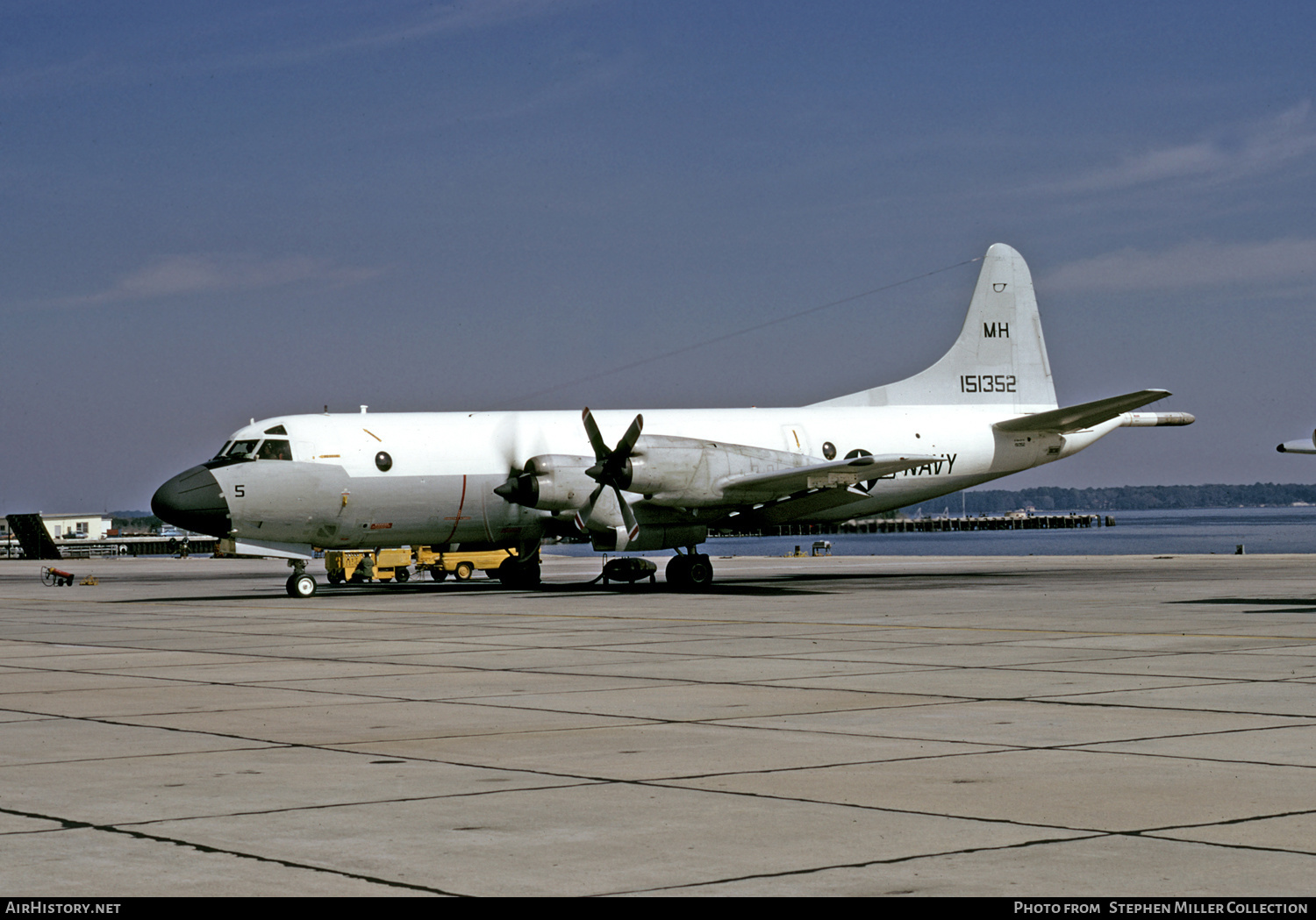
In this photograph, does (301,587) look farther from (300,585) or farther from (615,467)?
(615,467)

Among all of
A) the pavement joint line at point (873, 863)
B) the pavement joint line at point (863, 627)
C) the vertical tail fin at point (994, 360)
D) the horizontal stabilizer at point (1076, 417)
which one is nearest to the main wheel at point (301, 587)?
the pavement joint line at point (863, 627)

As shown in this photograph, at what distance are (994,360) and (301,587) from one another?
70.9ft

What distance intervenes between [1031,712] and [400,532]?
83.5ft

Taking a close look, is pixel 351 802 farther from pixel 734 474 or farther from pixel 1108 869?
pixel 734 474

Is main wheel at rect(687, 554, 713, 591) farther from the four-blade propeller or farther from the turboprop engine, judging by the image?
the four-blade propeller

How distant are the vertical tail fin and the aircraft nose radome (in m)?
17.8

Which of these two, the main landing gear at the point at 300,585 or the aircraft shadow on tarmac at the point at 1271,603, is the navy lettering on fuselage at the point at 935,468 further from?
the main landing gear at the point at 300,585

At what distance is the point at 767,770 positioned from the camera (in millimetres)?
10352

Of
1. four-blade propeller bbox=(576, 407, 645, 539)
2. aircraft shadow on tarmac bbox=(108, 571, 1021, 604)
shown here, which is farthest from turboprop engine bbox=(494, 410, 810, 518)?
aircraft shadow on tarmac bbox=(108, 571, 1021, 604)

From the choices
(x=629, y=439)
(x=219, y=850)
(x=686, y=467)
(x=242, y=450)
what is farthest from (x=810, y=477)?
(x=219, y=850)

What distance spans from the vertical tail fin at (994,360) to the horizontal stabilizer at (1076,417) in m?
1.55

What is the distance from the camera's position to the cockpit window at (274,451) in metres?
34.9

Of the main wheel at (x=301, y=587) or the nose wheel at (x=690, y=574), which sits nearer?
the nose wheel at (x=690, y=574)
